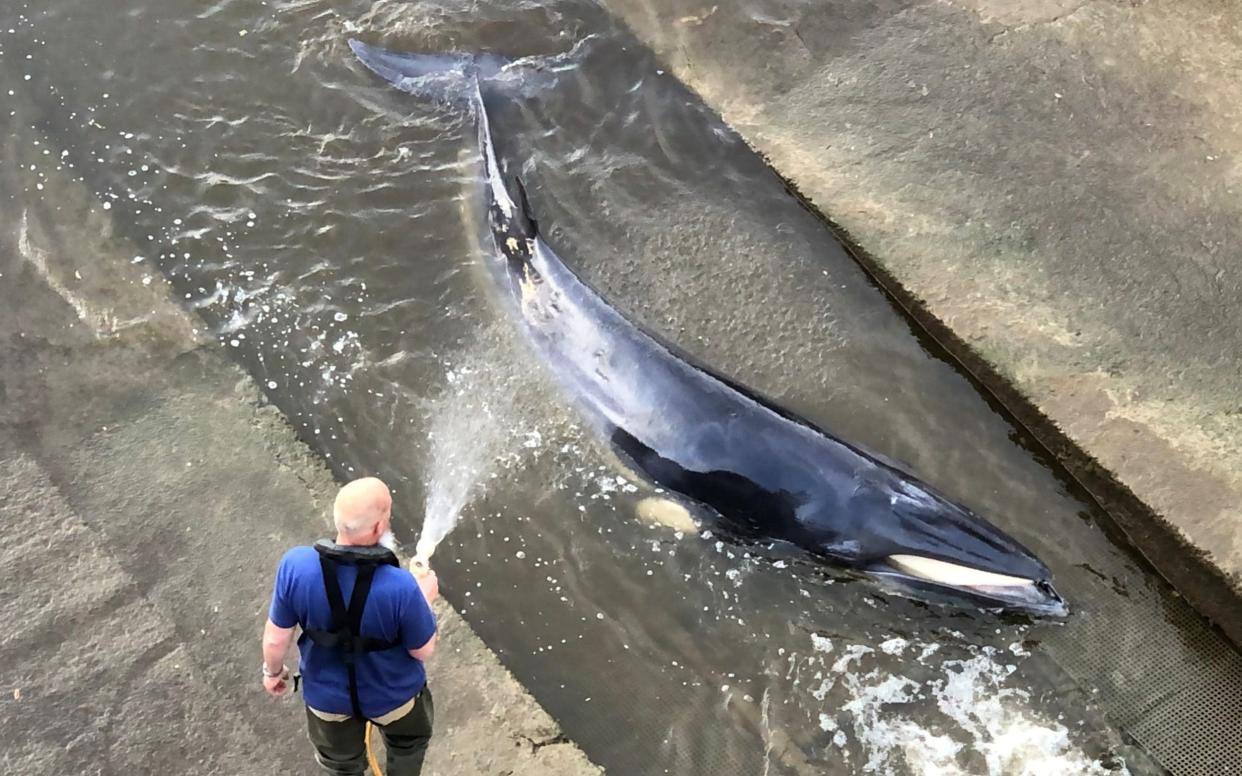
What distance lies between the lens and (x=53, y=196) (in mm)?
6059

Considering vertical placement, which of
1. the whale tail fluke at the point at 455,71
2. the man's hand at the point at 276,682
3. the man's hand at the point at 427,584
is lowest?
the man's hand at the point at 276,682

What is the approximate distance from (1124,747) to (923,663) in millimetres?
995

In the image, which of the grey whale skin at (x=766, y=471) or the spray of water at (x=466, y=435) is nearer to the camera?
the grey whale skin at (x=766, y=471)

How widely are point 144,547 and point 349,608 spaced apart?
215 cm

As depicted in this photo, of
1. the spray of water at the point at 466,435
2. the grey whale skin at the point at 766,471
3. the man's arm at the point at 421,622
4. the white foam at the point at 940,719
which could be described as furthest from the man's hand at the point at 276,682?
the white foam at the point at 940,719

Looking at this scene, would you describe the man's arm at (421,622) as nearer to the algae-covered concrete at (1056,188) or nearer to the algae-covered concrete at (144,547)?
the algae-covered concrete at (144,547)

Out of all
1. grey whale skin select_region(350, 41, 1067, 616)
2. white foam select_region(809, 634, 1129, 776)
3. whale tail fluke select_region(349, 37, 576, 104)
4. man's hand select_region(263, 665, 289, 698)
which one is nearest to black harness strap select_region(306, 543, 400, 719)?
man's hand select_region(263, 665, 289, 698)

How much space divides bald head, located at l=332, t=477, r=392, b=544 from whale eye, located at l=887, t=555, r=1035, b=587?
276 cm

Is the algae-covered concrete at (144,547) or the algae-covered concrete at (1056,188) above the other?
the algae-covered concrete at (1056,188)

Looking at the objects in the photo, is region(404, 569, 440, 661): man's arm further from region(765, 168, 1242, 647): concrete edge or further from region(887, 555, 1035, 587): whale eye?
region(765, 168, 1242, 647): concrete edge

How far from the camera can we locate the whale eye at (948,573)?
4.69m

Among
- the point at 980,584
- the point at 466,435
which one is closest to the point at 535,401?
the point at 466,435

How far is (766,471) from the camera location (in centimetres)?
Result: 486

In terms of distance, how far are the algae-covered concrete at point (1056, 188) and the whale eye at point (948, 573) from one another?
83cm
